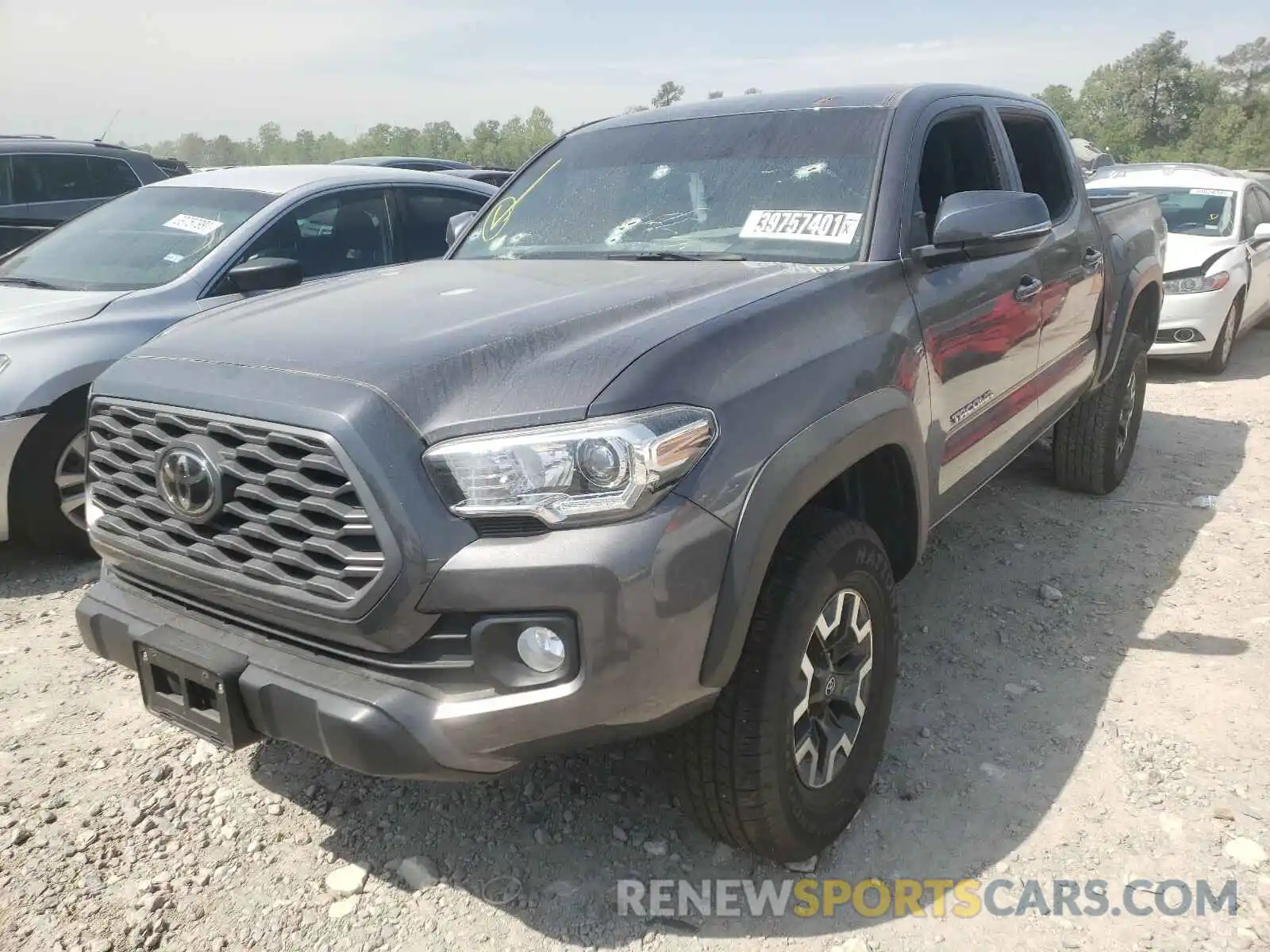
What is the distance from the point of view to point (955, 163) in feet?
11.4

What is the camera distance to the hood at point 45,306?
4.01m

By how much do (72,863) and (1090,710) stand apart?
2.87 m

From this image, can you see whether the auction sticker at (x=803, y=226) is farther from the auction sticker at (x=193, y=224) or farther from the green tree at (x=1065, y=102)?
the green tree at (x=1065, y=102)

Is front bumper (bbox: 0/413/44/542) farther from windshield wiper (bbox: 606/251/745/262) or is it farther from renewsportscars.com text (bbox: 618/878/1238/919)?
renewsportscars.com text (bbox: 618/878/1238/919)

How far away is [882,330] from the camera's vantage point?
251cm

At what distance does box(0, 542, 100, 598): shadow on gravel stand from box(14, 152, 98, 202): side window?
182 inches

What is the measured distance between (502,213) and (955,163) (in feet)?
5.35

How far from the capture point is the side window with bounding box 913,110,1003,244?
10.4 feet

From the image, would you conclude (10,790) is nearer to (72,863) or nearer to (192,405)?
(72,863)

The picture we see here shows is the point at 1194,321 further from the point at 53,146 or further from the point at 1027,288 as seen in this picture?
the point at 53,146

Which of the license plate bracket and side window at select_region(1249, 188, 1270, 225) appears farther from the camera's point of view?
side window at select_region(1249, 188, 1270, 225)

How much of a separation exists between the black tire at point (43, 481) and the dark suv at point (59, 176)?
4.39 meters

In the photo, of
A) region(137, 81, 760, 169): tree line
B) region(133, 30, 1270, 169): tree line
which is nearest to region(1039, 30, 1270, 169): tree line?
region(133, 30, 1270, 169): tree line

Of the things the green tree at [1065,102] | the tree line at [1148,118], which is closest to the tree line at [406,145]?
the tree line at [1148,118]
